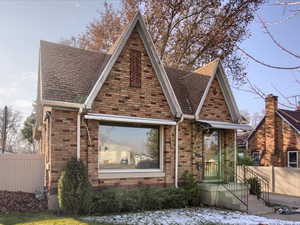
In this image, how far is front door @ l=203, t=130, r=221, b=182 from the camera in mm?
12305

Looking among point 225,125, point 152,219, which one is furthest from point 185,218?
point 225,125

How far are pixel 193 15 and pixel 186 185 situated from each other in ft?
44.8

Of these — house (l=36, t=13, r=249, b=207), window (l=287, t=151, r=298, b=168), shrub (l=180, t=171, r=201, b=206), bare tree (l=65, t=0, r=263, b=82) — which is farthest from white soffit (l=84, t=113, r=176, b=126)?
window (l=287, t=151, r=298, b=168)

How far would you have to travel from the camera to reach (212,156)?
12.7m

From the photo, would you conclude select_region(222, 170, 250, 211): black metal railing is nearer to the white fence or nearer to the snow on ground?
the snow on ground

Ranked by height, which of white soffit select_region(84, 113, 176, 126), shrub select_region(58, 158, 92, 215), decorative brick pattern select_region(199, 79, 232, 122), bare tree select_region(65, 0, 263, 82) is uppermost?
bare tree select_region(65, 0, 263, 82)

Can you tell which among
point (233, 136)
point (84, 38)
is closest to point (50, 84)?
point (233, 136)

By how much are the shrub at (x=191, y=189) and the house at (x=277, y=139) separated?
1201 centimetres

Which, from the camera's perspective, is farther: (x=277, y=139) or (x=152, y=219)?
(x=277, y=139)

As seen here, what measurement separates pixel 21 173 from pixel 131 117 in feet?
16.0

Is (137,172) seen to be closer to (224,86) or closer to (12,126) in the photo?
(224,86)

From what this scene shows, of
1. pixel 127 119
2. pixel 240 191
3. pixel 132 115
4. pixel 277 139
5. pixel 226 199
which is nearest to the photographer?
pixel 127 119

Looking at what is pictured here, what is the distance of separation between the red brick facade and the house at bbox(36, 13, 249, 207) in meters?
0.03

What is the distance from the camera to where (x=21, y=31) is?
41.4ft
